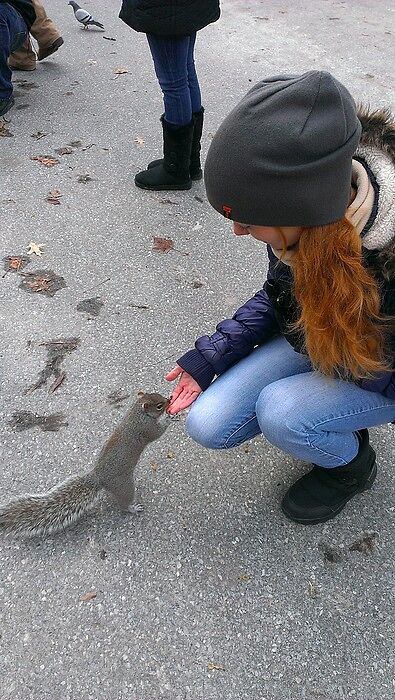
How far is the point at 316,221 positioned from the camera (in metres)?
1.31

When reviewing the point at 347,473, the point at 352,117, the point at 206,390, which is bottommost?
the point at 347,473

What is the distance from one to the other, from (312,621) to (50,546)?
2.53ft

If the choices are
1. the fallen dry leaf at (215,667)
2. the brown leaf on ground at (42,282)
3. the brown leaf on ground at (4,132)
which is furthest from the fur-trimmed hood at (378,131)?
the brown leaf on ground at (4,132)

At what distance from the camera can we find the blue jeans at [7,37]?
3906 millimetres

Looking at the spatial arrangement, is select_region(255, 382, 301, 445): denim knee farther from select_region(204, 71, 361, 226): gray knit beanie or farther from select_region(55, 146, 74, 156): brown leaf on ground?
select_region(55, 146, 74, 156): brown leaf on ground

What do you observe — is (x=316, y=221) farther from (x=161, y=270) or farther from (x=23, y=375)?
(x=161, y=270)

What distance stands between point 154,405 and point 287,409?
1.34ft

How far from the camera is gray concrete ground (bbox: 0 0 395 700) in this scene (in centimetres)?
157

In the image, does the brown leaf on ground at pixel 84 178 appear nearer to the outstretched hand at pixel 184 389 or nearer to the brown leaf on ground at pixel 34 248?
the brown leaf on ground at pixel 34 248

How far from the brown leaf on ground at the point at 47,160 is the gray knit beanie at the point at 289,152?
2.68 metres

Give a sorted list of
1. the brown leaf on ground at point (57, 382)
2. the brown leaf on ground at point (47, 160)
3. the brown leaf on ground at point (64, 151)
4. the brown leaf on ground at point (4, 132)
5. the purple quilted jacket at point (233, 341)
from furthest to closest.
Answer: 1. the brown leaf on ground at point (4, 132)
2. the brown leaf on ground at point (64, 151)
3. the brown leaf on ground at point (47, 160)
4. the brown leaf on ground at point (57, 382)
5. the purple quilted jacket at point (233, 341)

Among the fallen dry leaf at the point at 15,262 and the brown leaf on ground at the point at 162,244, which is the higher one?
the fallen dry leaf at the point at 15,262

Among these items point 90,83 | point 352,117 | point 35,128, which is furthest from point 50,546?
point 90,83

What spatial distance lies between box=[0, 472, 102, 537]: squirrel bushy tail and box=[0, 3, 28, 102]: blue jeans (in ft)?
10.5
